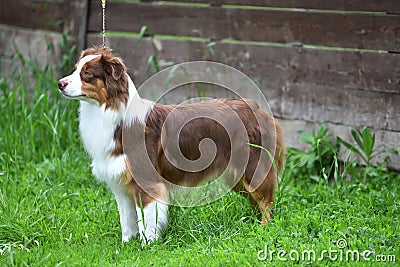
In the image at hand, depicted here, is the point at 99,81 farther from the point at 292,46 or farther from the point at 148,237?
the point at 292,46

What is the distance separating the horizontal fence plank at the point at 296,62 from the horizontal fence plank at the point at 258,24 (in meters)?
0.10

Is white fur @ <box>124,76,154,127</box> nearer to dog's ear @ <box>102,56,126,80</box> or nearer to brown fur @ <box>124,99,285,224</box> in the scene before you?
brown fur @ <box>124,99,285,224</box>

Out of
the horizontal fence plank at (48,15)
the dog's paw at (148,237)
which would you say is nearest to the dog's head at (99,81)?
the dog's paw at (148,237)

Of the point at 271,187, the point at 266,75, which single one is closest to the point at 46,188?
the point at 271,187

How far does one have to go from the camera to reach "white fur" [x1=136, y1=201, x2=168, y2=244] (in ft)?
14.5

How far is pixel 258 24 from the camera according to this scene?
6359mm

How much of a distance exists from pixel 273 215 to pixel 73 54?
3647mm

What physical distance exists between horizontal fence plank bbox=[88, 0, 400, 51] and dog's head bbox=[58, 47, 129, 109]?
7.88 ft

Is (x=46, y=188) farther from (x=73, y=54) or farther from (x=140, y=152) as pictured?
(x=73, y=54)

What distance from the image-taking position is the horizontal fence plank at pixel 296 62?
5.70 m

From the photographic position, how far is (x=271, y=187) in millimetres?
4828

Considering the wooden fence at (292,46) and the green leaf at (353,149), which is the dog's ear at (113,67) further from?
the green leaf at (353,149)

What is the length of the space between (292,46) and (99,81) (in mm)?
2561

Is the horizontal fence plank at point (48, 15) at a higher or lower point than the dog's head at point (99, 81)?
higher
